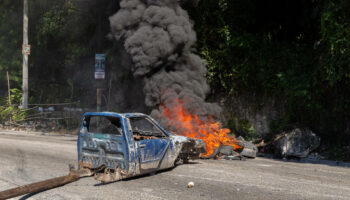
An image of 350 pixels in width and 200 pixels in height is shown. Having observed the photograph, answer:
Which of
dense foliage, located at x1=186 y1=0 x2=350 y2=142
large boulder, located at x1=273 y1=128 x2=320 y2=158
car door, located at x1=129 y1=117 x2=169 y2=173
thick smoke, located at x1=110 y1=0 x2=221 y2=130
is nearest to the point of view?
car door, located at x1=129 y1=117 x2=169 y2=173

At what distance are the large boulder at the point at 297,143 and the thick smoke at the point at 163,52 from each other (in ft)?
10.6

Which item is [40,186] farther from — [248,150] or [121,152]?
[248,150]

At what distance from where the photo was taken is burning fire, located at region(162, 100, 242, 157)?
33.1 feet

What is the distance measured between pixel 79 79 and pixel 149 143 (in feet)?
59.4

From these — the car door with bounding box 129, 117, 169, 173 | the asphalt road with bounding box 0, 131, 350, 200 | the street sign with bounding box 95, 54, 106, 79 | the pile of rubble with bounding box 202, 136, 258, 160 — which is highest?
the street sign with bounding box 95, 54, 106, 79

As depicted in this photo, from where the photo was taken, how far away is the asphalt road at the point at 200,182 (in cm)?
593

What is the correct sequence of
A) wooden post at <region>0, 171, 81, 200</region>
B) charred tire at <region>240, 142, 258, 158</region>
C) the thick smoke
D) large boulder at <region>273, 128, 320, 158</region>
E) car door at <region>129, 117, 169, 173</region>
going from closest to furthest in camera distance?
wooden post at <region>0, 171, 81, 200</region>
car door at <region>129, 117, 169, 173</region>
charred tire at <region>240, 142, 258, 158</region>
large boulder at <region>273, 128, 320, 158</region>
the thick smoke

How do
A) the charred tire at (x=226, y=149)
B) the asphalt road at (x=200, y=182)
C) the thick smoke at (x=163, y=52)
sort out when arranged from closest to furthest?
the asphalt road at (x=200, y=182) → the charred tire at (x=226, y=149) → the thick smoke at (x=163, y=52)

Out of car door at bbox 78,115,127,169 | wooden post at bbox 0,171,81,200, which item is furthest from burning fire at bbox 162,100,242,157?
wooden post at bbox 0,171,81,200

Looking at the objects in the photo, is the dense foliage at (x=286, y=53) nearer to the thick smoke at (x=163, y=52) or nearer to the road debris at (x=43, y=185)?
the thick smoke at (x=163, y=52)

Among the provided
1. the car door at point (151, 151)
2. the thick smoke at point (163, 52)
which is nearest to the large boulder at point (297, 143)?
the thick smoke at point (163, 52)

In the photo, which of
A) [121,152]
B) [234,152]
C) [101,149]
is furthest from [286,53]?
[101,149]

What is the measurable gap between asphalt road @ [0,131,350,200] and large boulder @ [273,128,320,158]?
2179 mm

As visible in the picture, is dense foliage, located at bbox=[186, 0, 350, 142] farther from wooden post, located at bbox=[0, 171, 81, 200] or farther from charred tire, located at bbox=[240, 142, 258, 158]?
wooden post, located at bbox=[0, 171, 81, 200]
